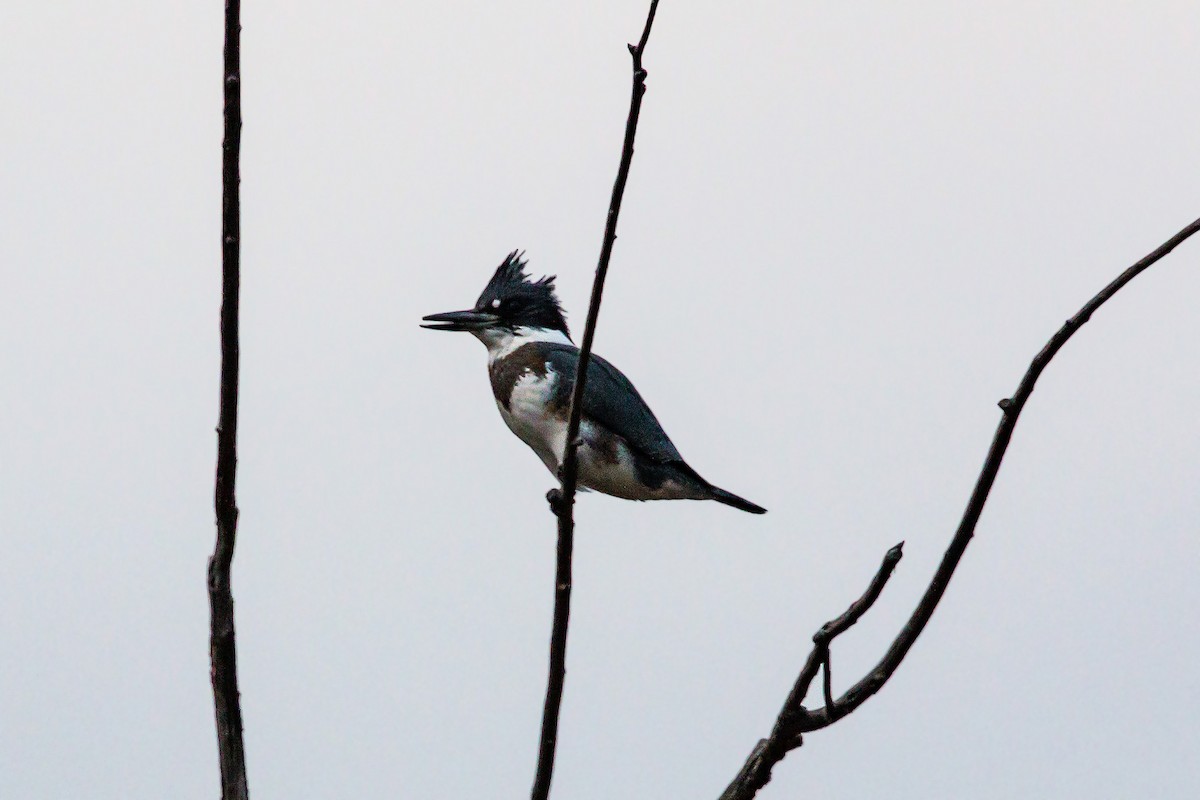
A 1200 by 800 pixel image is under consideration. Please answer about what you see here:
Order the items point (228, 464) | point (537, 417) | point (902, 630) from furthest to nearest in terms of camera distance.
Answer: point (537, 417) → point (902, 630) → point (228, 464)

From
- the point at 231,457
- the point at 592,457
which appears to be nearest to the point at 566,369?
the point at 592,457

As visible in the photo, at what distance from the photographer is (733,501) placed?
4.93 meters

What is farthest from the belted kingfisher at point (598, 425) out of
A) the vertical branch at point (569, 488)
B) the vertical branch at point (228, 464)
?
the vertical branch at point (228, 464)

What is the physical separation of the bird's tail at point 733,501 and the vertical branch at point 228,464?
2.95 meters

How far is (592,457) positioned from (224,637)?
273 cm

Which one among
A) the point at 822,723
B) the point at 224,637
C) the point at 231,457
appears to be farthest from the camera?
the point at 822,723

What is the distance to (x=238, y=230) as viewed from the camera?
5.95 feet

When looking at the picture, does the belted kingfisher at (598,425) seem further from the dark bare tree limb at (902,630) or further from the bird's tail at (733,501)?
the dark bare tree limb at (902,630)

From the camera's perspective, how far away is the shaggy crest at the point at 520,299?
538 centimetres

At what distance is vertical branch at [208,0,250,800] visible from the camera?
179 cm

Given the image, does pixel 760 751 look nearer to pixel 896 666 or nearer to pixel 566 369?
pixel 896 666

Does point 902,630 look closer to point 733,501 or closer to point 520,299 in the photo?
point 733,501

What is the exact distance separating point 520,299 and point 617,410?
857 mm

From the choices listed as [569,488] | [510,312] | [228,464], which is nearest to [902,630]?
[569,488]
